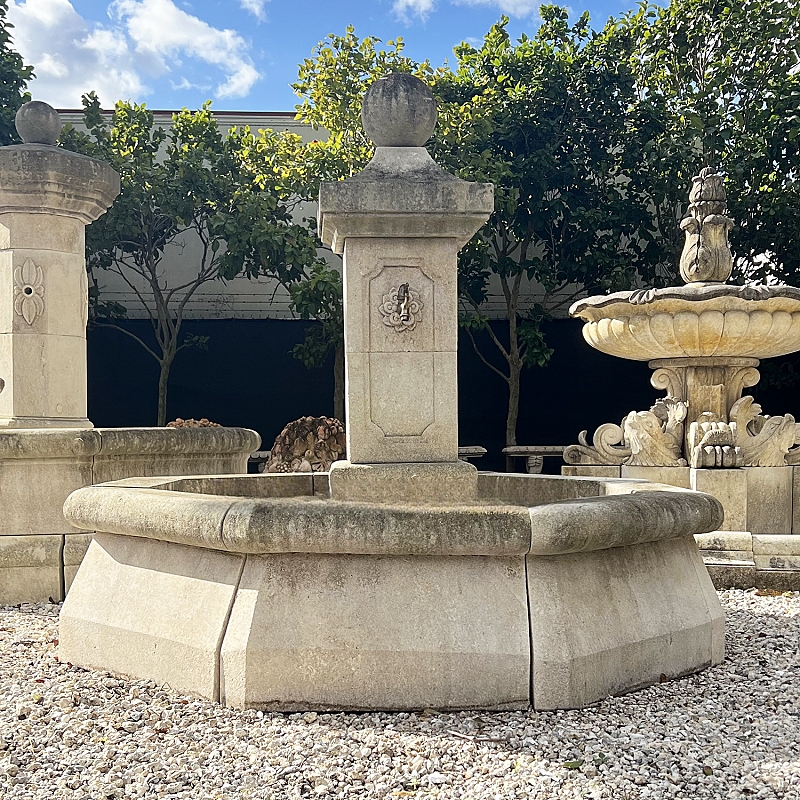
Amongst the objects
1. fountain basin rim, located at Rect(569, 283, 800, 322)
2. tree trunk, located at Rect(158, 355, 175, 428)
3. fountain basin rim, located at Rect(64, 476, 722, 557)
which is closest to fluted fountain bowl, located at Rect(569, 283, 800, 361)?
fountain basin rim, located at Rect(569, 283, 800, 322)

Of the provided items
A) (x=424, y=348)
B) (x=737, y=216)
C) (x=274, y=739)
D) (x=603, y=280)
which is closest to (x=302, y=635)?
(x=274, y=739)

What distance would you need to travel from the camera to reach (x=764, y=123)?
1301 centimetres

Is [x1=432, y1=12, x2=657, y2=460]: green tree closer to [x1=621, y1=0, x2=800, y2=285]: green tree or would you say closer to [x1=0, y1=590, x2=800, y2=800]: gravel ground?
[x1=621, y1=0, x2=800, y2=285]: green tree

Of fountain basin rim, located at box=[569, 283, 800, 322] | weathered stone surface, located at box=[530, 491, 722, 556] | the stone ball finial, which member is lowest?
weathered stone surface, located at box=[530, 491, 722, 556]

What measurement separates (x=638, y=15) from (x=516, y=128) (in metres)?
2.41

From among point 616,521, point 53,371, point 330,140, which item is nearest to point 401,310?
point 616,521

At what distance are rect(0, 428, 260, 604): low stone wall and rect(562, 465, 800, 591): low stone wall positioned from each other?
2919mm

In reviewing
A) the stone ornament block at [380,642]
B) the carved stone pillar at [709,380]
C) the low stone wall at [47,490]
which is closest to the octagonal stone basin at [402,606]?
the stone ornament block at [380,642]

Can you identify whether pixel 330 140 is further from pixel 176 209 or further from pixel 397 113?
pixel 397 113

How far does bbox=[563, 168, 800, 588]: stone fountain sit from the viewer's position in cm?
690

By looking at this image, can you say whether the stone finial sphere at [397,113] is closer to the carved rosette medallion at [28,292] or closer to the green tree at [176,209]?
the carved rosette medallion at [28,292]

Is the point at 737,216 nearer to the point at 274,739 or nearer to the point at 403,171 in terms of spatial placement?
the point at 403,171

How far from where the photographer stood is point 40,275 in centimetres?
671

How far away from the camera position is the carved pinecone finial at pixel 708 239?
746cm
